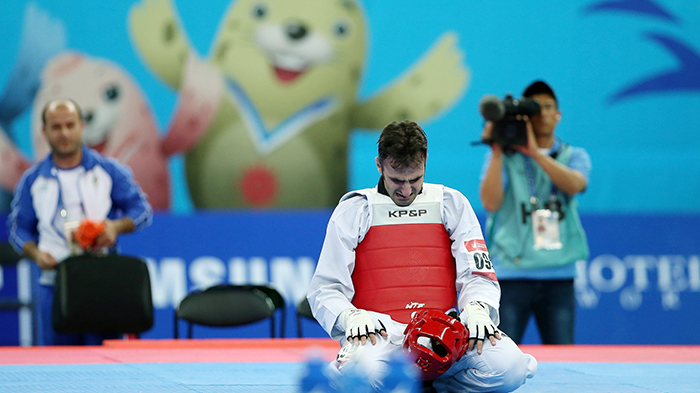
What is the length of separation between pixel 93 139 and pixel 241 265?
179 cm

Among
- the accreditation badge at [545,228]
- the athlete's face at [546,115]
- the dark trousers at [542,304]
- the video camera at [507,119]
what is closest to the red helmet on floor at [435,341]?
the dark trousers at [542,304]

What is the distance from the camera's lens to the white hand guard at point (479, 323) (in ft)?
8.75

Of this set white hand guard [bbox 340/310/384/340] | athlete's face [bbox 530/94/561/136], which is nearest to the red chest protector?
white hand guard [bbox 340/310/384/340]

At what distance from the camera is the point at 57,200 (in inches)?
187

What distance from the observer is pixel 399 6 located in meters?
6.76

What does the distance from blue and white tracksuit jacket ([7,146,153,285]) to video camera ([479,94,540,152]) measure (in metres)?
2.15

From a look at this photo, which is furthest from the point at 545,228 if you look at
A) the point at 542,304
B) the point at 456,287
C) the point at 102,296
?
the point at 102,296

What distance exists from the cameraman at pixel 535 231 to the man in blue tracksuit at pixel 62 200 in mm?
2152

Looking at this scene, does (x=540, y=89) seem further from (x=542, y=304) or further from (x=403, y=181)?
(x=403, y=181)

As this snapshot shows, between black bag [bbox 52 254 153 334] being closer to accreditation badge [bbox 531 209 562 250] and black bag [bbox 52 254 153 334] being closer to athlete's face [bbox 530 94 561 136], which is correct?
accreditation badge [bbox 531 209 562 250]

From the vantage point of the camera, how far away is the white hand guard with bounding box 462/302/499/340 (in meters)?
2.67

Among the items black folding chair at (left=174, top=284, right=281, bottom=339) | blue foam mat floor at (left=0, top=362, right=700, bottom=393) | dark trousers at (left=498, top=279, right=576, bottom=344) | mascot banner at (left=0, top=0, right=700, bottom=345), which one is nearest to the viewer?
blue foam mat floor at (left=0, top=362, right=700, bottom=393)

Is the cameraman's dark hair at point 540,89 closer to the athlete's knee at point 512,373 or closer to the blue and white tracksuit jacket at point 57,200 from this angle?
the athlete's knee at point 512,373

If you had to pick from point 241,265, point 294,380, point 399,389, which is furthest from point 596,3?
point 399,389
